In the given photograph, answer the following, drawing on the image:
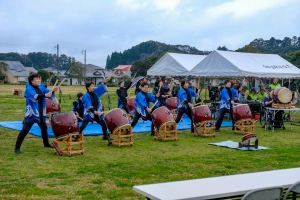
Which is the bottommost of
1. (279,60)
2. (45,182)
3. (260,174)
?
(45,182)

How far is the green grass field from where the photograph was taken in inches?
195

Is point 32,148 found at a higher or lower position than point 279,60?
lower

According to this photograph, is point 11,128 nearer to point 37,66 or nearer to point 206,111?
point 206,111

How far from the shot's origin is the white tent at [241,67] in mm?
12997

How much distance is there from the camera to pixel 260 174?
12.0 feet

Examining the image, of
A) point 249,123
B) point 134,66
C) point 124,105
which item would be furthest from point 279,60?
point 134,66

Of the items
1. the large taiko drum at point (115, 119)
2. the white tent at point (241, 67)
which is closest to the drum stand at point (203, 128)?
the large taiko drum at point (115, 119)

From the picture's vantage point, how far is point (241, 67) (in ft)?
42.6

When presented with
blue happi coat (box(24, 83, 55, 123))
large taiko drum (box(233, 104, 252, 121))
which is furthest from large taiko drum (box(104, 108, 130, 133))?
large taiko drum (box(233, 104, 252, 121))

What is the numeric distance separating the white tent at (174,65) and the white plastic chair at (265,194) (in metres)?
12.2

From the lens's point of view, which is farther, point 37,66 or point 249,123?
point 37,66

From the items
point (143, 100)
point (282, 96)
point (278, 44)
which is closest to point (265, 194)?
point (143, 100)

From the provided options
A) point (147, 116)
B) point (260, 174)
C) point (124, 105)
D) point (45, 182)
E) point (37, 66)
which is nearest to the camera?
point (260, 174)

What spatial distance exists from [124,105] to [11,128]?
329 cm
